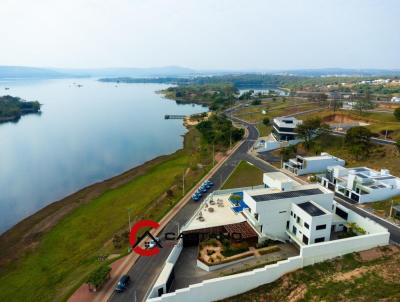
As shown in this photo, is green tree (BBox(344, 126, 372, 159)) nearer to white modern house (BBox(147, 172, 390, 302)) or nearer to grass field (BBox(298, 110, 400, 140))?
grass field (BBox(298, 110, 400, 140))

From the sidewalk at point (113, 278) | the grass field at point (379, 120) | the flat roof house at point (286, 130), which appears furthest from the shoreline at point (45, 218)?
the grass field at point (379, 120)

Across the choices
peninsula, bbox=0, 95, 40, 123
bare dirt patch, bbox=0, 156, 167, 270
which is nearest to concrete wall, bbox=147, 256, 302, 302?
bare dirt patch, bbox=0, 156, 167, 270

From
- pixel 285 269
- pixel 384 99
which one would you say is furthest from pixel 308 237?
pixel 384 99

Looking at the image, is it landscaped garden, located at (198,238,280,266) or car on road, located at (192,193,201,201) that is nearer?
landscaped garden, located at (198,238,280,266)

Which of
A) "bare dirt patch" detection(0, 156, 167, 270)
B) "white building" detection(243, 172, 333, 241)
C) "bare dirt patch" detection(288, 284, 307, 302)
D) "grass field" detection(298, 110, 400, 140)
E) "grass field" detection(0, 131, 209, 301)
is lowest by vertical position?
"bare dirt patch" detection(0, 156, 167, 270)

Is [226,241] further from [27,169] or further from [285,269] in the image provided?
[27,169]

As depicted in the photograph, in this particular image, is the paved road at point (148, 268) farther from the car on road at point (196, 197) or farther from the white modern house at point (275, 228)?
the white modern house at point (275, 228)
